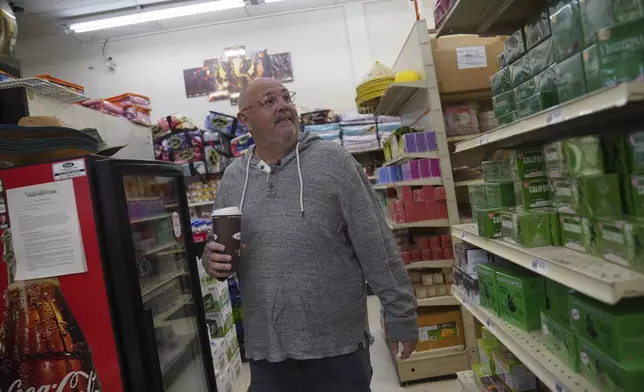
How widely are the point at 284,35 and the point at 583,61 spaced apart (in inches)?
250

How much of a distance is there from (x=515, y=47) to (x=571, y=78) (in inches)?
23.0

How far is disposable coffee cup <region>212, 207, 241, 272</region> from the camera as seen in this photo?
157 cm

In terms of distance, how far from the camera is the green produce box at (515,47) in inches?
69.4

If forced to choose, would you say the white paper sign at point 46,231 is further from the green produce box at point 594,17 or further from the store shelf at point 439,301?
the store shelf at point 439,301

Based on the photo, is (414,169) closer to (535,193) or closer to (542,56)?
(535,193)

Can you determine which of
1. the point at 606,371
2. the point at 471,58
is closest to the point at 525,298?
the point at 606,371

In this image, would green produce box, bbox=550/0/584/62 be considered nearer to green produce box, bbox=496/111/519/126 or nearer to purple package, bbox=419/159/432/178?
green produce box, bbox=496/111/519/126

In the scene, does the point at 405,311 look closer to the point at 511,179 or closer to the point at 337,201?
the point at 337,201

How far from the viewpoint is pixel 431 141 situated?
334 centimetres

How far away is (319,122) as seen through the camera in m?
6.23

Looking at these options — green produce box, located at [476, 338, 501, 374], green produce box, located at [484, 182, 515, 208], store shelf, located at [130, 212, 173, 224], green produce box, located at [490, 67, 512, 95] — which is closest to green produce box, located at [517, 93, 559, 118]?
green produce box, located at [490, 67, 512, 95]

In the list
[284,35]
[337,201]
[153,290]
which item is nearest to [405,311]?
[337,201]

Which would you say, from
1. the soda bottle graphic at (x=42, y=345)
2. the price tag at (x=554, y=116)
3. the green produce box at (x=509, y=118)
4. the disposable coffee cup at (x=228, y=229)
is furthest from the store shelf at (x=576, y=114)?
the soda bottle graphic at (x=42, y=345)

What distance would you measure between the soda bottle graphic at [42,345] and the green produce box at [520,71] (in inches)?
75.7
